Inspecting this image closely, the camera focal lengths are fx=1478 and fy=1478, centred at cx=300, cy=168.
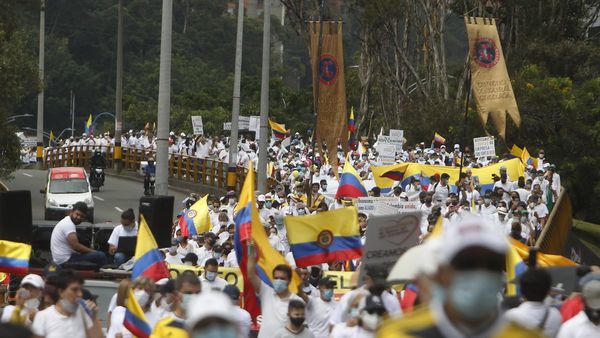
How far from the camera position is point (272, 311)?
35.6 feet

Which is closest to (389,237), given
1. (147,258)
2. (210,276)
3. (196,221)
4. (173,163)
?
(147,258)

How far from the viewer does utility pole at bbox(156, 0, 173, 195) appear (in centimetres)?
2128

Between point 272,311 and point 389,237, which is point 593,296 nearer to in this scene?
point 389,237

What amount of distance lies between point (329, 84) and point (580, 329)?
19.8 metres

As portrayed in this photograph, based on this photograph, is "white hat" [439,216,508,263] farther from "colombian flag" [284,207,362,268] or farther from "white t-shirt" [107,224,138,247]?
"white t-shirt" [107,224,138,247]

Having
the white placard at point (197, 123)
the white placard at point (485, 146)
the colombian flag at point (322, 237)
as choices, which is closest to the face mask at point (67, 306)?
the colombian flag at point (322, 237)

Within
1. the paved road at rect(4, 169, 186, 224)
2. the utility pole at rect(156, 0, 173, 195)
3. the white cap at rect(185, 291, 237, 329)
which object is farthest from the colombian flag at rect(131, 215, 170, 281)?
the paved road at rect(4, 169, 186, 224)

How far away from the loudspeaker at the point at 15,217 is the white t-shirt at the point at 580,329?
32.6 ft

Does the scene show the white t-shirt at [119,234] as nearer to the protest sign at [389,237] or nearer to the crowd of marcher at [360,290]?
the crowd of marcher at [360,290]

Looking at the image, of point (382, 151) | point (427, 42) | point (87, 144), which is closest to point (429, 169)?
point (382, 151)

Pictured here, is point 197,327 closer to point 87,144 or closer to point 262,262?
point 262,262

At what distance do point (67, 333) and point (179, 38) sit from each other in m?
85.7

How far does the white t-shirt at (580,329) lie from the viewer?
8094 mm

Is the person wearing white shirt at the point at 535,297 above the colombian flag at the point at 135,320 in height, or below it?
above
